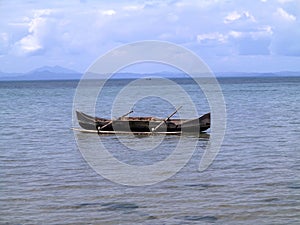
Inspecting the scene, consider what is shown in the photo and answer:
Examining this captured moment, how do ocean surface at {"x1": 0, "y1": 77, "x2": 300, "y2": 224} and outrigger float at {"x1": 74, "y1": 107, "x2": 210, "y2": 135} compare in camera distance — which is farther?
outrigger float at {"x1": 74, "y1": 107, "x2": 210, "y2": 135}

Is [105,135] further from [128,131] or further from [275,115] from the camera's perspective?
[275,115]

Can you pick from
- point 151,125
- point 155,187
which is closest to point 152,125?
point 151,125

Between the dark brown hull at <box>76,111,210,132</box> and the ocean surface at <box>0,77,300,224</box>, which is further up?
the dark brown hull at <box>76,111,210,132</box>

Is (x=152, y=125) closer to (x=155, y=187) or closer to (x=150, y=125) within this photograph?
(x=150, y=125)

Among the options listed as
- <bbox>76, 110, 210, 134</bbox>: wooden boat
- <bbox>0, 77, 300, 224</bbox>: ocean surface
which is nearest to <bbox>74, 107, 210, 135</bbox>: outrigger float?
<bbox>76, 110, 210, 134</bbox>: wooden boat

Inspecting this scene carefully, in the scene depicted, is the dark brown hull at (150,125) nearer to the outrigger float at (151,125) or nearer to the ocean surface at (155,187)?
the outrigger float at (151,125)

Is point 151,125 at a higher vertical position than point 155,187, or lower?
higher

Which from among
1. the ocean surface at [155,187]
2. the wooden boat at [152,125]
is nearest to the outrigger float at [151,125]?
the wooden boat at [152,125]

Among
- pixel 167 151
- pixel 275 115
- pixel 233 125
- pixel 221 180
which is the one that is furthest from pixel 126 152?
pixel 275 115

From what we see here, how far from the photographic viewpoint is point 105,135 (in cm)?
2931

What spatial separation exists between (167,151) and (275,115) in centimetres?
1959

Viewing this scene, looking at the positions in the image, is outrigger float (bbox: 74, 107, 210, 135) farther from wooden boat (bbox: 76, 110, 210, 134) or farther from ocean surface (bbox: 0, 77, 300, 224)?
ocean surface (bbox: 0, 77, 300, 224)

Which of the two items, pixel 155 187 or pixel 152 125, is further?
pixel 152 125

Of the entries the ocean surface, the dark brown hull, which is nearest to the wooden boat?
the dark brown hull
